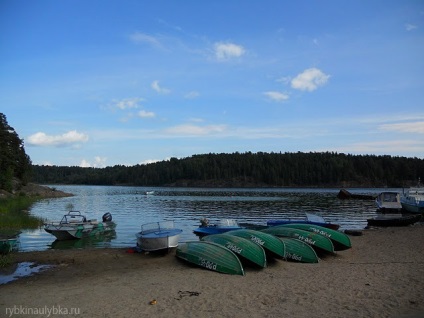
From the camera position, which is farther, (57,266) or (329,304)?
(57,266)

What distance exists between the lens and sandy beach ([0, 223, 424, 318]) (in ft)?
32.4

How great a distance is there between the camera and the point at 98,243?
24.8 metres

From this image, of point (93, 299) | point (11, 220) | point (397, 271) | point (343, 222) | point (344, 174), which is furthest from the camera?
point (344, 174)

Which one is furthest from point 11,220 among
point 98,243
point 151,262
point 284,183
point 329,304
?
point 284,183

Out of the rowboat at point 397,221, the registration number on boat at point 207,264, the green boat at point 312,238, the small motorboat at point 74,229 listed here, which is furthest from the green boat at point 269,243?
the rowboat at point 397,221

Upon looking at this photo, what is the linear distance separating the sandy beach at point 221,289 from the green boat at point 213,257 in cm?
35

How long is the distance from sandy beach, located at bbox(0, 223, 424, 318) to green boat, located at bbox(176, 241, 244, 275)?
1.15 feet

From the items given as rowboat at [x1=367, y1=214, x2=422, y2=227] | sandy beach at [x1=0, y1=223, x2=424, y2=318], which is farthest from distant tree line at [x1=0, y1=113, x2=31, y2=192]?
rowboat at [x1=367, y1=214, x2=422, y2=227]

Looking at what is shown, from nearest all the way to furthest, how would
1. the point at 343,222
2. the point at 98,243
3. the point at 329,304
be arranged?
1. the point at 329,304
2. the point at 98,243
3. the point at 343,222

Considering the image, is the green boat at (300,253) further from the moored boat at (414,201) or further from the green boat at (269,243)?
the moored boat at (414,201)

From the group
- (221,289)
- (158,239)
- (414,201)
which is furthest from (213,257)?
(414,201)

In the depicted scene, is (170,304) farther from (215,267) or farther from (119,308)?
(215,267)

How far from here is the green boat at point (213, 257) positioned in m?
14.3

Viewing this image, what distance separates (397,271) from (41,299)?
1236cm
